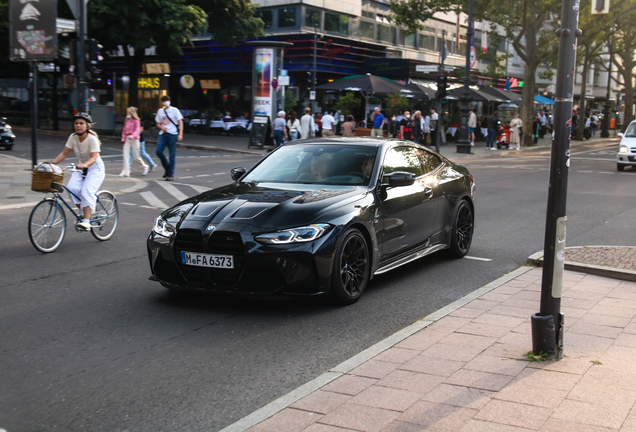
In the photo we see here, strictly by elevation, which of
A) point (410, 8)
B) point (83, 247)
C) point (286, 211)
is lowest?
point (83, 247)

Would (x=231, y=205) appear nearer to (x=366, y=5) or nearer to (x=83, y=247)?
(x=83, y=247)

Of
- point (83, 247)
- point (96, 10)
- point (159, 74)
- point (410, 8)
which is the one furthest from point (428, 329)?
point (159, 74)

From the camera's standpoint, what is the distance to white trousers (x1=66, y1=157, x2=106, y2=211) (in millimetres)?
8852

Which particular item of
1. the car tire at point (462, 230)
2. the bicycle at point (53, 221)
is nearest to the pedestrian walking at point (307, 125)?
the bicycle at point (53, 221)

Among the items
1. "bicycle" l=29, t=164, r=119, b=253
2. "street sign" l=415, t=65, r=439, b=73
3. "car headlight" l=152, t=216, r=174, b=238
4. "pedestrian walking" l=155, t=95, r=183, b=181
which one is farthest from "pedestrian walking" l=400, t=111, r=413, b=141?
"car headlight" l=152, t=216, r=174, b=238

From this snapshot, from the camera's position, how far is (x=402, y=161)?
7414 millimetres

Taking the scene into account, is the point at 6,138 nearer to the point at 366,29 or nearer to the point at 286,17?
the point at 286,17

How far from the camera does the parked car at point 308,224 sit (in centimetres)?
565

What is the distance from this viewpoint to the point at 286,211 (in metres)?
5.88

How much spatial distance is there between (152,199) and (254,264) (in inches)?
329

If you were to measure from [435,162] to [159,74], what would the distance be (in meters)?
41.4

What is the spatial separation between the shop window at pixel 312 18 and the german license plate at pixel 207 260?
3518 centimetres

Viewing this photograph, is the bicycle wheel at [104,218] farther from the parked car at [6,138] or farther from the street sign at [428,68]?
A: the street sign at [428,68]

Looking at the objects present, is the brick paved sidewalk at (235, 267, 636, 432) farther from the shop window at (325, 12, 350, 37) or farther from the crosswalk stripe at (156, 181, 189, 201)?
the shop window at (325, 12, 350, 37)
